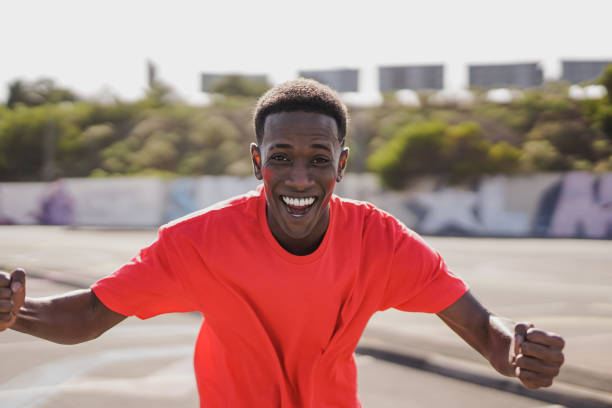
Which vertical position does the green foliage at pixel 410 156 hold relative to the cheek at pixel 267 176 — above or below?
below

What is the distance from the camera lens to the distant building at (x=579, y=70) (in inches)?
1917

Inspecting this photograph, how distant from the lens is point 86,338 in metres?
2.24

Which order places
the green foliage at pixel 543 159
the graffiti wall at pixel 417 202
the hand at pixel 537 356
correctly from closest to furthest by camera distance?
1. the hand at pixel 537 356
2. the graffiti wall at pixel 417 202
3. the green foliage at pixel 543 159

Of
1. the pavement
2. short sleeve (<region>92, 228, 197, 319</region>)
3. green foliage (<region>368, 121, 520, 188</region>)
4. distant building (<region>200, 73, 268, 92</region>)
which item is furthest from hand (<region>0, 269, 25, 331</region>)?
distant building (<region>200, 73, 268, 92</region>)

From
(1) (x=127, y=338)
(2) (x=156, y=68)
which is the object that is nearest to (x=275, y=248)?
(1) (x=127, y=338)

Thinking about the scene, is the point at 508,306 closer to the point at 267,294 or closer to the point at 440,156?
the point at 267,294

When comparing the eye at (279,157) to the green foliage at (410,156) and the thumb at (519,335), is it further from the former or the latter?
the green foliage at (410,156)

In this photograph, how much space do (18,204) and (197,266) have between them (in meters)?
35.0

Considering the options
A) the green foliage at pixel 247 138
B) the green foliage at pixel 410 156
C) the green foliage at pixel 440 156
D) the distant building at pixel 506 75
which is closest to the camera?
the green foliage at pixel 440 156

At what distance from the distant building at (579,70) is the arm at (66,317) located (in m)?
52.8

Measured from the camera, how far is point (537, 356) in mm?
1946

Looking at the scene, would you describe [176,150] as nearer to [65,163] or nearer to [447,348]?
[65,163]

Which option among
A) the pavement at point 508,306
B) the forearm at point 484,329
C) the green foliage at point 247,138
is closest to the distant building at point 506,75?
the green foliage at point 247,138

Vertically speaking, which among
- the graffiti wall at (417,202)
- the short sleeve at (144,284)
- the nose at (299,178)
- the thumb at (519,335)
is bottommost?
the graffiti wall at (417,202)
